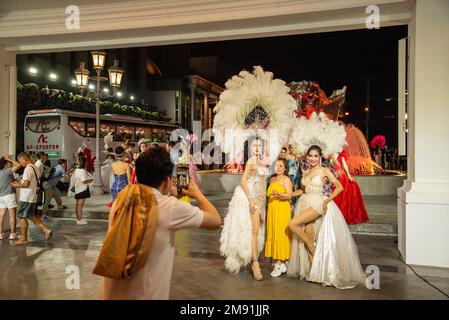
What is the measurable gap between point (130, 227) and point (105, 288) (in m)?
0.45

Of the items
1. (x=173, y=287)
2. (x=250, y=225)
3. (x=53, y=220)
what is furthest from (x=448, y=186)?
(x=53, y=220)

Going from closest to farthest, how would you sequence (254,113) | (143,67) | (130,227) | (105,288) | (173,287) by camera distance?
(130,227) < (105,288) < (173,287) < (254,113) < (143,67)

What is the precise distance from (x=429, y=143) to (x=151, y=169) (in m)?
4.99

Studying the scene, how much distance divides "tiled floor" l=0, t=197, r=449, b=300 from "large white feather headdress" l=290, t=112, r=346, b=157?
1904 mm

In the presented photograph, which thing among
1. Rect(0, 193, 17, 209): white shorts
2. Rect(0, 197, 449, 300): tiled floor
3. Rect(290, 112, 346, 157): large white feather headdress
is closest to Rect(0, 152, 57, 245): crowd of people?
Rect(0, 193, 17, 209): white shorts

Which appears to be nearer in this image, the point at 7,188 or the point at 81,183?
the point at 7,188

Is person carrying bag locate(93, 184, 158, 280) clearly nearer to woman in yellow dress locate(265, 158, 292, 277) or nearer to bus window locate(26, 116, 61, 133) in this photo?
Answer: woman in yellow dress locate(265, 158, 292, 277)

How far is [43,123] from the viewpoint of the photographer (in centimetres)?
1827

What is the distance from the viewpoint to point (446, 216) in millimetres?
5582

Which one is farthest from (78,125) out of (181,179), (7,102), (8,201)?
(181,179)

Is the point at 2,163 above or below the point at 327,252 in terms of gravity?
above

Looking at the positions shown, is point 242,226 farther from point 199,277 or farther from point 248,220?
point 199,277

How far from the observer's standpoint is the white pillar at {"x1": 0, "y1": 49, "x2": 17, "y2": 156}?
831cm

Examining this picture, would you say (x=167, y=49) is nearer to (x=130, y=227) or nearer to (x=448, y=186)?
(x=448, y=186)
